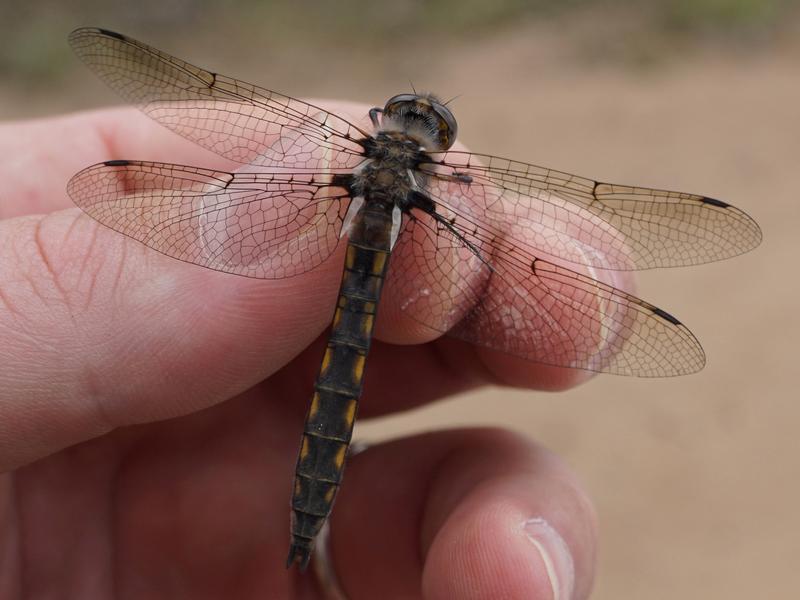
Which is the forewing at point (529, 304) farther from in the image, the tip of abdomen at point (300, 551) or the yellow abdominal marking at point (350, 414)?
the tip of abdomen at point (300, 551)

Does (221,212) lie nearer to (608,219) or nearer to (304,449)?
(304,449)

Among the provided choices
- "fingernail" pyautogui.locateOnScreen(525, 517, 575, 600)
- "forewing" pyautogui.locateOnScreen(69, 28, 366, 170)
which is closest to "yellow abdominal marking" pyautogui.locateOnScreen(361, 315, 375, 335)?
"forewing" pyautogui.locateOnScreen(69, 28, 366, 170)

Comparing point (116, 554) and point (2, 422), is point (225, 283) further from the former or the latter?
point (116, 554)

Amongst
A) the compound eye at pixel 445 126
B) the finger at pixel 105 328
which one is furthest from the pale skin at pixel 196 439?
the compound eye at pixel 445 126

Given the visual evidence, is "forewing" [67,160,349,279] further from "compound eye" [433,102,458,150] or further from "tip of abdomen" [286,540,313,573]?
"tip of abdomen" [286,540,313,573]

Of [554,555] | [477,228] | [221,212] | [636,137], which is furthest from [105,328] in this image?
[636,137]

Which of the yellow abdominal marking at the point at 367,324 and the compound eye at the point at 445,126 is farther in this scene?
the compound eye at the point at 445,126

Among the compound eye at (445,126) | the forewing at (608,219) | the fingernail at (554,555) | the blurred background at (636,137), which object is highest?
the blurred background at (636,137)
